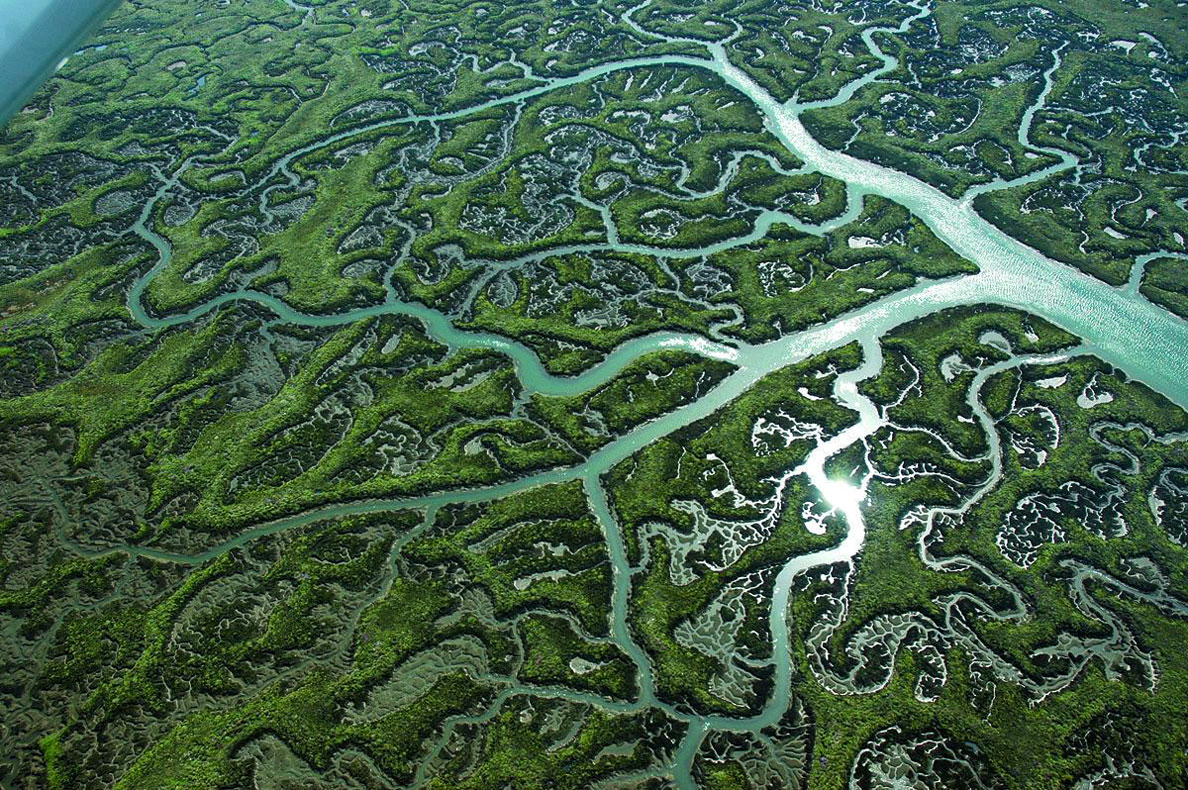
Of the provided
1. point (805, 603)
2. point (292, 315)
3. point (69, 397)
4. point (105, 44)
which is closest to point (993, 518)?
point (805, 603)

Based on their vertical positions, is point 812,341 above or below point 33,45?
below

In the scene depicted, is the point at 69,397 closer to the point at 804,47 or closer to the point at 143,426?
the point at 143,426

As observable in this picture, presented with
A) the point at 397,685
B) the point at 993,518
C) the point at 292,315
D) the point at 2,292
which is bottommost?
the point at 993,518

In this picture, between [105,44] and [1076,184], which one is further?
[105,44]

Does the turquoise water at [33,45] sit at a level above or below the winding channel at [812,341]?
above

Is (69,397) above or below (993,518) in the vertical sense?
above

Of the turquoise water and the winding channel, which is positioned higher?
→ the turquoise water

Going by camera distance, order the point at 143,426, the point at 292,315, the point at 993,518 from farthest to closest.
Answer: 1. the point at 292,315
2. the point at 143,426
3. the point at 993,518

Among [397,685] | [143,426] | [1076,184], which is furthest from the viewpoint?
[1076,184]
